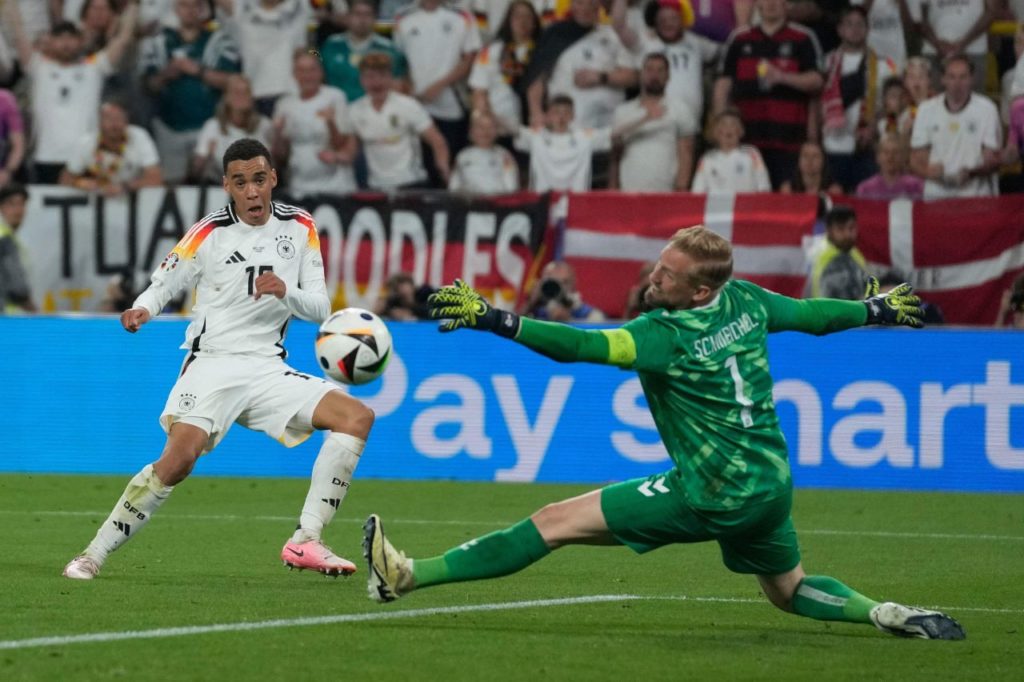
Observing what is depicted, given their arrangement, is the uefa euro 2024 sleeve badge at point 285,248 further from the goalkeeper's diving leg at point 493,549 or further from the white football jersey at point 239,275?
the goalkeeper's diving leg at point 493,549

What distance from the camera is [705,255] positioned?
6668 mm

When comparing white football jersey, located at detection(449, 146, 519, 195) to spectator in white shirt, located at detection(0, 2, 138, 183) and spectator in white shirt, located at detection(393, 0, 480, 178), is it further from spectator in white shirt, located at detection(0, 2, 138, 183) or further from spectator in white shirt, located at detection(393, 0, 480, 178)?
spectator in white shirt, located at detection(0, 2, 138, 183)

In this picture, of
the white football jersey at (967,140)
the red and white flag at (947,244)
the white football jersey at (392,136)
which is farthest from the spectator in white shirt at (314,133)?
the white football jersey at (967,140)

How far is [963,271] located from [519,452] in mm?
4304

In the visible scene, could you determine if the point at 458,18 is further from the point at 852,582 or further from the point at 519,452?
the point at 852,582

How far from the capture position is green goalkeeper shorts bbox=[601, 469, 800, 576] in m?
6.75

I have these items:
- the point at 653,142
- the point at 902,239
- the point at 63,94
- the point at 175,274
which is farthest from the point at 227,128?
the point at 175,274

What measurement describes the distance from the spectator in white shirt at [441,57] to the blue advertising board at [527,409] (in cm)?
324

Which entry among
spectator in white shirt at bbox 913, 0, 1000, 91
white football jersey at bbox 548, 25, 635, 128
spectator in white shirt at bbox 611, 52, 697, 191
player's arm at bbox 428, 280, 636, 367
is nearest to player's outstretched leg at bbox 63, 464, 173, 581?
player's arm at bbox 428, 280, 636, 367

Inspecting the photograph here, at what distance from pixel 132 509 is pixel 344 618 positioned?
1.74m

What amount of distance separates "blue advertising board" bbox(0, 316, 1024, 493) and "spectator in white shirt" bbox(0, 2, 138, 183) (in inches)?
107

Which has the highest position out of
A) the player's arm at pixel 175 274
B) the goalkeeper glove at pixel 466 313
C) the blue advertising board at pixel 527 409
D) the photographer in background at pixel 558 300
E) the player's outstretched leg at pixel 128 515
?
the goalkeeper glove at pixel 466 313

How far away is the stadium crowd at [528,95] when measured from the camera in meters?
16.7

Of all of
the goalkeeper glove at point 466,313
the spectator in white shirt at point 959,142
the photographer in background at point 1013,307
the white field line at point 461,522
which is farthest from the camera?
the spectator in white shirt at point 959,142
